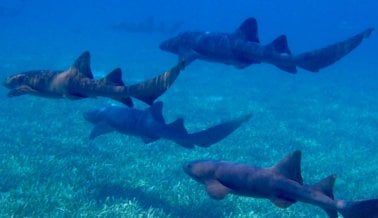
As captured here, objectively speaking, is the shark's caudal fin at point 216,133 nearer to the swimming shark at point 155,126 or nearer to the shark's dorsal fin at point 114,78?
the swimming shark at point 155,126

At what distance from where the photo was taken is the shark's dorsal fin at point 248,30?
10.2m

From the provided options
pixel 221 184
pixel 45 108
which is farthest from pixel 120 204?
pixel 45 108

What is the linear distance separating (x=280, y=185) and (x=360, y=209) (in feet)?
4.79

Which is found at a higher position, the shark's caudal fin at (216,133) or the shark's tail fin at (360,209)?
the shark's caudal fin at (216,133)

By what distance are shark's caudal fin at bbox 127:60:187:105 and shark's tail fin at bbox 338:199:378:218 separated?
3.41 meters

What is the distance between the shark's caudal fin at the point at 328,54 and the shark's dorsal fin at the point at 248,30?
115 cm

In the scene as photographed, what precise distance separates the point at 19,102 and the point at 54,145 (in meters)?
8.25

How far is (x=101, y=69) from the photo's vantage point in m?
37.0

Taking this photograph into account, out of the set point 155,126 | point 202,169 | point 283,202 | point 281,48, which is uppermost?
point 281,48

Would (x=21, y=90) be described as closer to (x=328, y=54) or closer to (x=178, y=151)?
(x=328, y=54)

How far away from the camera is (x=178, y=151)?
1667cm

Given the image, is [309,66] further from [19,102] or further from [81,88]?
[19,102]

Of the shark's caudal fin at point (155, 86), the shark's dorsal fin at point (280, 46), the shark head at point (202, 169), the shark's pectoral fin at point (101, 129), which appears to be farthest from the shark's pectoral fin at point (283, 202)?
the shark's pectoral fin at point (101, 129)

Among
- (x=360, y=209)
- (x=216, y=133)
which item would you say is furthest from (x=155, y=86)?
(x=216, y=133)
